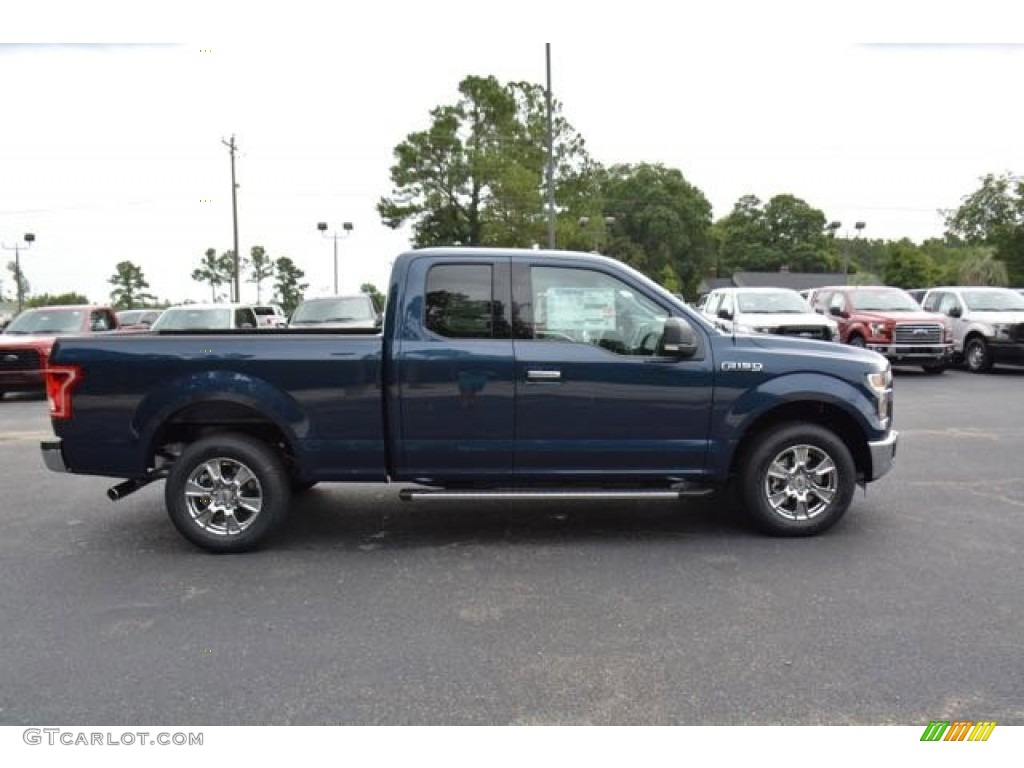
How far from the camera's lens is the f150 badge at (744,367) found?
5.18m

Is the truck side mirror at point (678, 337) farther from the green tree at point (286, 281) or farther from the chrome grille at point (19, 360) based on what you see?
the green tree at point (286, 281)

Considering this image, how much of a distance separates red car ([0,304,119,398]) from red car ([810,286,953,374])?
15.3m

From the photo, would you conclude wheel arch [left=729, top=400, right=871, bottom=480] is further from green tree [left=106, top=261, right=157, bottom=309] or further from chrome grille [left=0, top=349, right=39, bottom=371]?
green tree [left=106, top=261, right=157, bottom=309]

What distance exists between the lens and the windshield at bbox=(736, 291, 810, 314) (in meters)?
15.6

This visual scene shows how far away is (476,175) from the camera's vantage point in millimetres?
45219

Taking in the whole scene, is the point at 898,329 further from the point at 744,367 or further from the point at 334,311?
the point at 744,367

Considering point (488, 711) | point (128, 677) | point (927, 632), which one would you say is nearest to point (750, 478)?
point (927, 632)

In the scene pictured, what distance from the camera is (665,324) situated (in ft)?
16.4

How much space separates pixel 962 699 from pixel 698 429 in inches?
92.3

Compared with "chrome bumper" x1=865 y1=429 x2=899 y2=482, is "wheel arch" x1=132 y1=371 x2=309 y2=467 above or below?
above

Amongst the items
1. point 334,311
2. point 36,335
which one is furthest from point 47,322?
point 334,311

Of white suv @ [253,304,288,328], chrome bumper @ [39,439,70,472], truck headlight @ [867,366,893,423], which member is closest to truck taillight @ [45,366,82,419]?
chrome bumper @ [39,439,70,472]

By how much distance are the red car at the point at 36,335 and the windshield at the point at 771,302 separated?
1267 cm

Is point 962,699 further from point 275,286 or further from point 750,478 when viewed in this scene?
point 275,286
